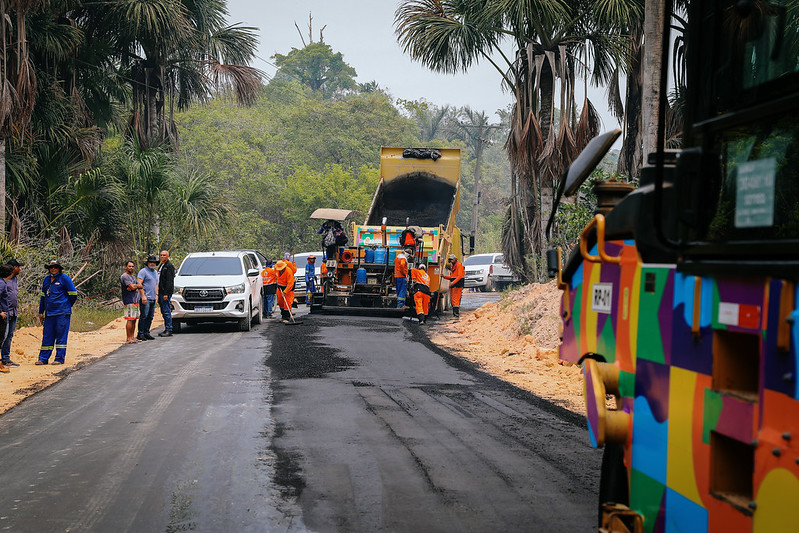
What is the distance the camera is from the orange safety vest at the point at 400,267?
2214cm

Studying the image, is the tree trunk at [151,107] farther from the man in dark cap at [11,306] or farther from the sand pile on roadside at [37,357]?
the man in dark cap at [11,306]

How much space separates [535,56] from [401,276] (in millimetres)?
6346

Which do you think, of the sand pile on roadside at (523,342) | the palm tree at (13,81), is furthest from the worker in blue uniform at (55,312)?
the sand pile on roadside at (523,342)

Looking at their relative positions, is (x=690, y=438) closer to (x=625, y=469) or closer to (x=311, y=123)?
(x=625, y=469)

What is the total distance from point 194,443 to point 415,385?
426 centimetres

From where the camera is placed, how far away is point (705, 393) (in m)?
3.29

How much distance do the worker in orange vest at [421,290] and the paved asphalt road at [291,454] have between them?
8743 millimetres

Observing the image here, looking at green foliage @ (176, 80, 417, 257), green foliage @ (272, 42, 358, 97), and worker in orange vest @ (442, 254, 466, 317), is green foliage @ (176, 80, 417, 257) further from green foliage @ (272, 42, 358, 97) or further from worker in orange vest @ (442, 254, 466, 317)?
green foliage @ (272, 42, 358, 97)

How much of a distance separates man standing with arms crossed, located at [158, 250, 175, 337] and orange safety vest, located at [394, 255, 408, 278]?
575 centimetres

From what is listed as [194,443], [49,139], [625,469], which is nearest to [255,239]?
[49,139]

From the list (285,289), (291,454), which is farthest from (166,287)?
(291,454)

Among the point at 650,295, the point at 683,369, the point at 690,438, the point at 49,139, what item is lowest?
the point at 690,438

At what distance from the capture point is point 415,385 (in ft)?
38.4

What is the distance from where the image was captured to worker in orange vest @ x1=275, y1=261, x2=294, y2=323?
21.9 meters
